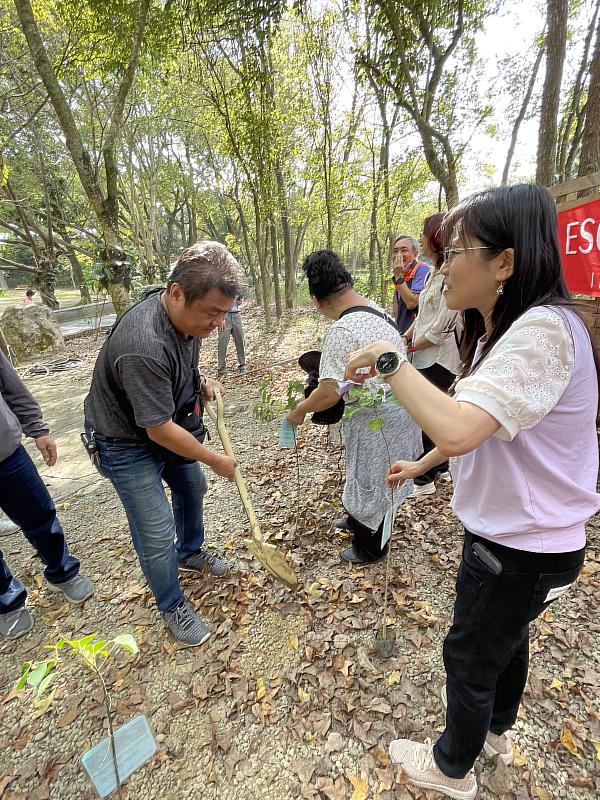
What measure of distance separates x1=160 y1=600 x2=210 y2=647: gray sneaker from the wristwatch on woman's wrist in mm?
2167

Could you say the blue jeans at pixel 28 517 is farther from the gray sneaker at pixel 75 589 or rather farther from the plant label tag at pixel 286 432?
the plant label tag at pixel 286 432

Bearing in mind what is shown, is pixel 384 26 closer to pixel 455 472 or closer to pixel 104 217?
pixel 104 217

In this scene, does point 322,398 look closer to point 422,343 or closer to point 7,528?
point 422,343

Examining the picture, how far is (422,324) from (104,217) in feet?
16.4

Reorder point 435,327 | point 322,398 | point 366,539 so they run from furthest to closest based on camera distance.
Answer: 1. point 435,327
2. point 366,539
3. point 322,398

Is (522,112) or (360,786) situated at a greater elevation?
(522,112)

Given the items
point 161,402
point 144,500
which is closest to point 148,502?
point 144,500

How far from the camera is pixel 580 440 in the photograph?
1.06 metres

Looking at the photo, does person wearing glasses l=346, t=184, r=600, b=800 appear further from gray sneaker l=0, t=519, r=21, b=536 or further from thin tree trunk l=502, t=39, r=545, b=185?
thin tree trunk l=502, t=39, r=545, b=185

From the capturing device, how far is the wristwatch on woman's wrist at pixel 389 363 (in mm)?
1022

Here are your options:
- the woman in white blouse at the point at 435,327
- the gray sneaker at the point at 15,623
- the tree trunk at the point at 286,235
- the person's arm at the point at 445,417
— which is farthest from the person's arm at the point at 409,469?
the tree trunk at the point at 286,235

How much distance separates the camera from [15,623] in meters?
2.53

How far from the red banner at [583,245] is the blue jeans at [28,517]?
4032 mm

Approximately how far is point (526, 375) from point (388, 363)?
13.1 inches
